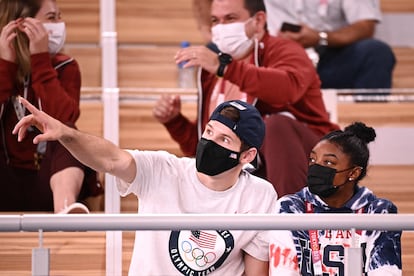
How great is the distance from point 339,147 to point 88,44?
77.6 inches

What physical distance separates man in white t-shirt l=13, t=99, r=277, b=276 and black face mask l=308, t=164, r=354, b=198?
0.12m

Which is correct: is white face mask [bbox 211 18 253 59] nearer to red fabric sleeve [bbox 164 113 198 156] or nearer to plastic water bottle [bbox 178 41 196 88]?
red fabric sleeve [bbox 164 113 198 156]

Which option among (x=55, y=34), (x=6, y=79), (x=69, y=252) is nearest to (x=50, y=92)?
(x=6, y=79)

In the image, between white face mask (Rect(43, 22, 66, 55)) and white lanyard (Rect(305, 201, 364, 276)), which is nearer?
white lanyard (Rect(305, 201, 364, 276))

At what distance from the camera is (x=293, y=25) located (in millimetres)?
4418

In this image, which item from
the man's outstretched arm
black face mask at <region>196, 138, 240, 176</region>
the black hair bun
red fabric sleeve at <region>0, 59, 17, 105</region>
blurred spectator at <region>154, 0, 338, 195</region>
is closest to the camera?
the man's outstretched arm

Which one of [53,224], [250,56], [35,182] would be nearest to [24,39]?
[35,182]

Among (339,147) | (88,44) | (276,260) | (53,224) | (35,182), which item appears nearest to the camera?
(53,224)

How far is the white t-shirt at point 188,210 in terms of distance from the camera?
9.59 ft

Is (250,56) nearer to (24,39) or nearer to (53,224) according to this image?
(24,39)

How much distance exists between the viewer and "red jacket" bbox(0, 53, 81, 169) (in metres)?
3.66

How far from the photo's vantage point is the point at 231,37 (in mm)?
3896

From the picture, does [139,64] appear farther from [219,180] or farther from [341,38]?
[219,180]

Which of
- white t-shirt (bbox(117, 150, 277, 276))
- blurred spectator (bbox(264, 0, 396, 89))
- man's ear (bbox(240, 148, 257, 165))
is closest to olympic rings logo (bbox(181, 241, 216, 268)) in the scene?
white t-shirt (bbox(117, 150, 277, 276))
